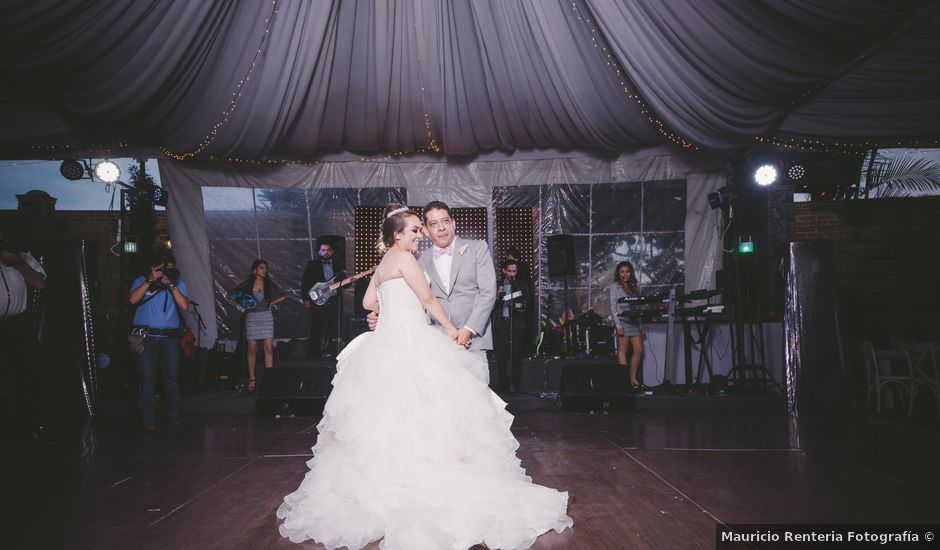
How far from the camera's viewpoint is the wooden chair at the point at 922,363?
527 cm

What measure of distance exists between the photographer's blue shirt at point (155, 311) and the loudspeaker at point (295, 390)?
1.24 m

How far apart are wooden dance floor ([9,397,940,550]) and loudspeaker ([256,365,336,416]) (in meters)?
0.63

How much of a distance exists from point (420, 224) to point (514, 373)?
4311 mm

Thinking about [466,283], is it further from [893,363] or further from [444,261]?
[893,363]

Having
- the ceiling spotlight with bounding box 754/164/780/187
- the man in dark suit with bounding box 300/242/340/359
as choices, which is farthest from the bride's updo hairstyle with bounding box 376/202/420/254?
the ceiling spotlight with bounding box 754/164/780/187

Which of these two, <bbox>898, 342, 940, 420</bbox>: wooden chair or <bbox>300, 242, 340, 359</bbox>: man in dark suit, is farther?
<bbox>300, 242, 340, 359</bbox>: man in dark suit

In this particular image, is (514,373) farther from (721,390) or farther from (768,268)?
(768,268)

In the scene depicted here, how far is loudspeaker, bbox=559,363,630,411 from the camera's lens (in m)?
5.80

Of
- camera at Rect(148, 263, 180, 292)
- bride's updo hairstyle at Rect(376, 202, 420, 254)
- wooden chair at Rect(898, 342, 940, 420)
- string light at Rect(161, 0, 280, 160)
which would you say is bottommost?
wooden chair at Rect(898, 342, 940, 420)

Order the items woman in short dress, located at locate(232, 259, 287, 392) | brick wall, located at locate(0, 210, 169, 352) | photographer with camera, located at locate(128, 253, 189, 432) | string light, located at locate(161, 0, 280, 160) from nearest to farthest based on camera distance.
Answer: photographer with camera, located at locate(128, 253, 189, 432), string light, located at locate(161, 0, 280, 160), woman in short dress, located at locate(232, 259, 287, 392), brick wall, located at locate(0, 210, 169, 352)

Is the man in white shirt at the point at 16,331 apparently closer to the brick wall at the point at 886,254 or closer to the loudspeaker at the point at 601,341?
the loudspeaker at the point at 601,341

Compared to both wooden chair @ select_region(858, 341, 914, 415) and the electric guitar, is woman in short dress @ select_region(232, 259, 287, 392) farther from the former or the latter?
wooden chair @ select_region(858, 341, 914, 415)

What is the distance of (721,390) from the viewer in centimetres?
648

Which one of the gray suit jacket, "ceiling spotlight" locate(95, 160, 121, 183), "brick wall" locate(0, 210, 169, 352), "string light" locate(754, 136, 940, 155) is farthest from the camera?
"brick wall" locate(0, 210, 169, 352)
